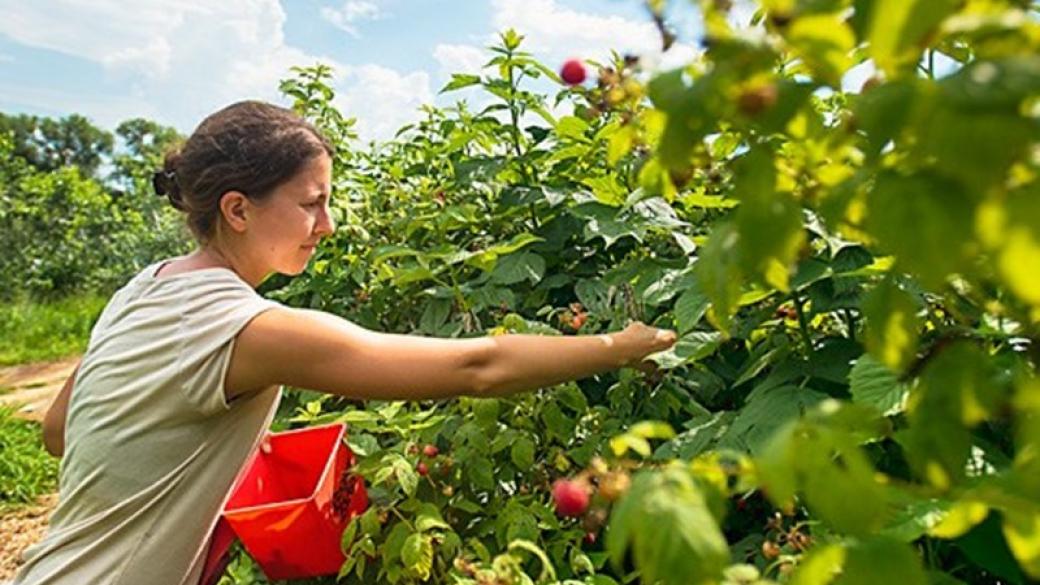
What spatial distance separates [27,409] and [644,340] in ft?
25.9

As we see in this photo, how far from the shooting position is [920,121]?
43 cm

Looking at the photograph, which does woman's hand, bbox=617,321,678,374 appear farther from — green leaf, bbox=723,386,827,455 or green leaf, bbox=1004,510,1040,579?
green leaf, bbox=1004,510,1040,579

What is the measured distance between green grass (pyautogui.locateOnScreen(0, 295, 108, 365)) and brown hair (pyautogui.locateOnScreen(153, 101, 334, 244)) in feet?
33.5

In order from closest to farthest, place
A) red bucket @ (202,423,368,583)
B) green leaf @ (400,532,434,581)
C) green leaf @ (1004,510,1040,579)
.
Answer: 1. green leaf @ (1004,510,1040,579)
2. green leaf @ (400,532,434,581)
3. red bucket @ (202,423,368,583)

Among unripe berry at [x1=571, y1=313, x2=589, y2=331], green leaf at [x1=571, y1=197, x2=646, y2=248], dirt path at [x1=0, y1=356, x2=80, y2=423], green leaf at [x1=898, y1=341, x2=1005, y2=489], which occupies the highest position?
green leaf at [x1=571, y1=197, x2=646, y2=248]

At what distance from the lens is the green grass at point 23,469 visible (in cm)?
559

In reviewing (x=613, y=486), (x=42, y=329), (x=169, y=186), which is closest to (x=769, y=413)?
(x=613, y=486)

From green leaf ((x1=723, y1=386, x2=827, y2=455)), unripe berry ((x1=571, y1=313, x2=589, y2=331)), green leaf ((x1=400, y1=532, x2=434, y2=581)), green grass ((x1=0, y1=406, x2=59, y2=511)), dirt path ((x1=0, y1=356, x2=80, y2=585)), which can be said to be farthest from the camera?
green grass ((x1=0, y1=406, x2=59, y2=511))

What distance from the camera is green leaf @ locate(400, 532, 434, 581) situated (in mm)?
1693

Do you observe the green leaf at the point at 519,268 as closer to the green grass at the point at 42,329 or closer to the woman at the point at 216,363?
the woman at the point at 216,363

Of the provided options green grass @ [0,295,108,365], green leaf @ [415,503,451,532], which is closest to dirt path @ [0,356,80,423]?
green grass @ [0,295,108,365]

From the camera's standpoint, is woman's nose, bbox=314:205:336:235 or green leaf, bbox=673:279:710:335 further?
woman's nose, bbox=314:205:336:235

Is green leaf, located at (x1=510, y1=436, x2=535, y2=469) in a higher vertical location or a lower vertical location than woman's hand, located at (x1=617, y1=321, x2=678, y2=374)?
lower

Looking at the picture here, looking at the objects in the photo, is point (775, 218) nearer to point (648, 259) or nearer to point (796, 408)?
point (796, 408)
